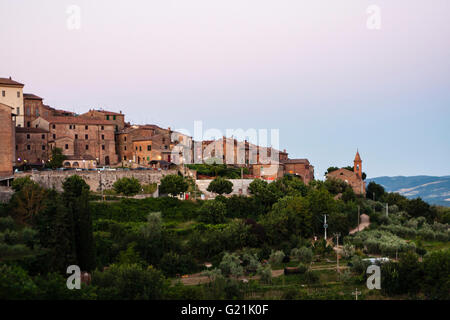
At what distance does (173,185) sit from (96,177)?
7.48 m

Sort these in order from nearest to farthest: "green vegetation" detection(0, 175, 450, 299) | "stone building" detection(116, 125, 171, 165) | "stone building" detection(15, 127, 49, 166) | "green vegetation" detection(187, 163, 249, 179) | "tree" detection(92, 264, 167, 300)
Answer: "tree" detection(92, 264, 167, 300)
"green vegetation" detection(0, 175, 450, 299)
"stone building" detection(15, 127, 49, 166)
"green vegetation" detection(187, 163, 249, 179)
"stone building" detection(116, 125, 171, 165)

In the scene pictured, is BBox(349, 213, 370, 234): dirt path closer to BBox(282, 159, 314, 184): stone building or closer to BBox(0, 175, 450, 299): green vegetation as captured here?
BBox(0, 175, 450, 299): green vegetation

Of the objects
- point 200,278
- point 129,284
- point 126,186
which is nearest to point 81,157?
point 126,186

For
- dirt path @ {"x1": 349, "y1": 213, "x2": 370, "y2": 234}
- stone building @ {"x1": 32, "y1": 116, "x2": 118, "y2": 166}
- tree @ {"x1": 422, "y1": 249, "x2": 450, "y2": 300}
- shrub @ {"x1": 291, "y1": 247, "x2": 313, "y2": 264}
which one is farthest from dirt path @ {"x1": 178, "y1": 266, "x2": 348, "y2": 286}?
stone building @ {"x1": 32, "y1": 116, "x2": 118, "y2": 166}

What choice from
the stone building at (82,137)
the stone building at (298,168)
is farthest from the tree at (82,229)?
the stone building at (298,168)

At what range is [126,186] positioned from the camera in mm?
49219

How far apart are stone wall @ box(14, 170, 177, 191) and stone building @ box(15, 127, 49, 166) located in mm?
→ 7317

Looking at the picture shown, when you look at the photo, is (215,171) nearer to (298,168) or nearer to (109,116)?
(298,168)

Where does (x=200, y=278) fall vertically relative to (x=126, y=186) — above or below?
below

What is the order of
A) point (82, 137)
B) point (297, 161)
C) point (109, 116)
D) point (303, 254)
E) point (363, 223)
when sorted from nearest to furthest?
point (303, 254) < point (363, 223) < point (82, 137) < point (297, 161) < point (109, 116)

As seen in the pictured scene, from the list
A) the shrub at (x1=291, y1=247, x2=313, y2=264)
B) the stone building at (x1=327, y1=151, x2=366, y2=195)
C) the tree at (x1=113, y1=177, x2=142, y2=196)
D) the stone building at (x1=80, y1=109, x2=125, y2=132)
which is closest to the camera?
the shrub at (x1=291, y1=247, x2=313, y2=264)

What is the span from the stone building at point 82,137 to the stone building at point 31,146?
44.0 inches

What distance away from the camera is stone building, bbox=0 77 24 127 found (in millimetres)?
57031

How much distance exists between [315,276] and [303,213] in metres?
12.9
